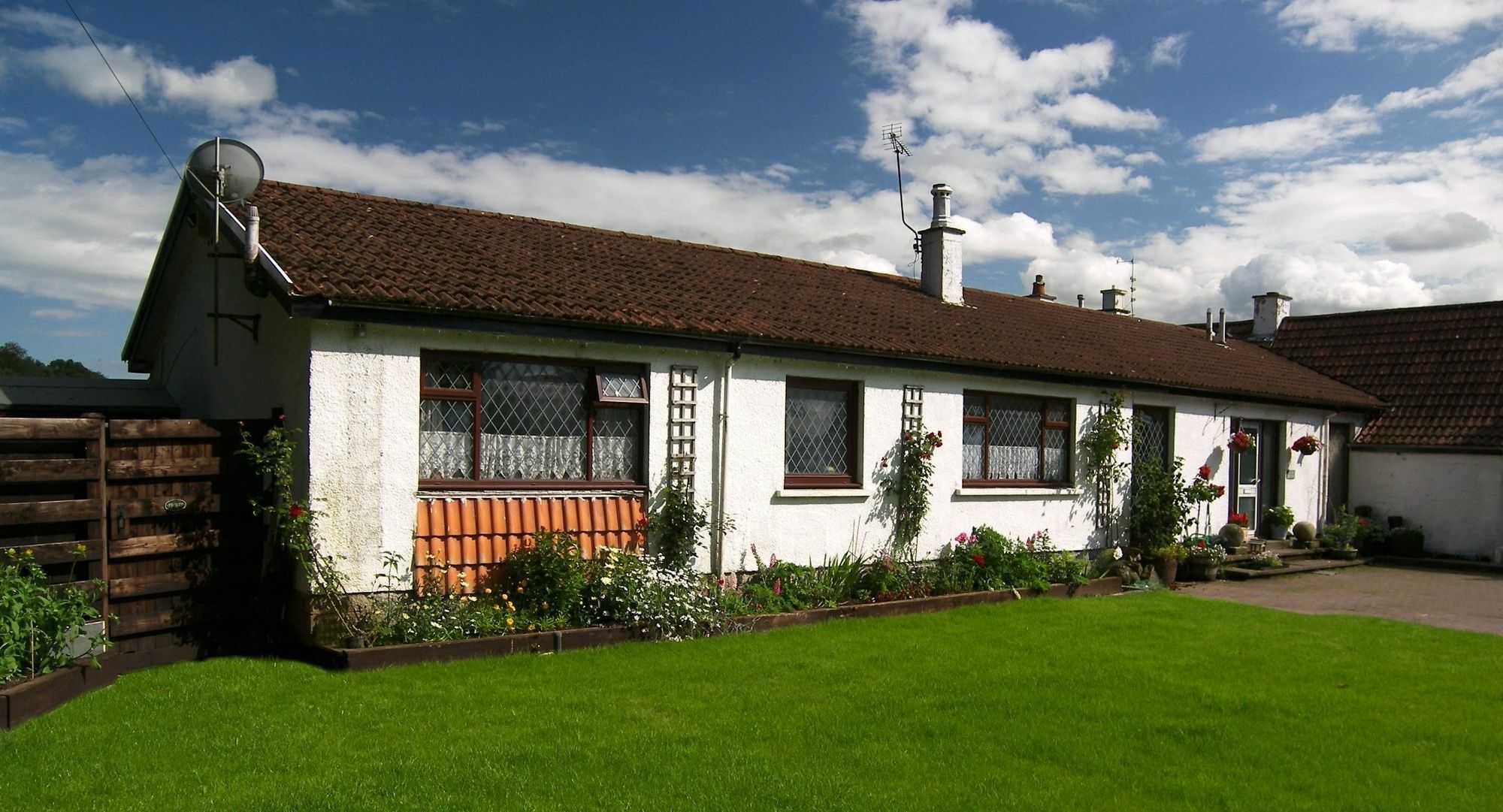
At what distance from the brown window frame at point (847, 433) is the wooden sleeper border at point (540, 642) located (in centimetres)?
157

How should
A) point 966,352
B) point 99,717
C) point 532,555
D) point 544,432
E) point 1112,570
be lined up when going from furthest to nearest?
1. point 1112,570
2. point 966,352
3. point 544,432
4. point 532,555
5. point 99,717

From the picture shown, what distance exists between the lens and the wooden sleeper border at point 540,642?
27.1ft

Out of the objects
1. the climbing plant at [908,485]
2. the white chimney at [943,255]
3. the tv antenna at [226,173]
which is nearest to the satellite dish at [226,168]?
the tv antenna at [226,173]

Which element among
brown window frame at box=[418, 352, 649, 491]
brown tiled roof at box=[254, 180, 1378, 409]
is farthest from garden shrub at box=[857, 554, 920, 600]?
brown window frame at box=[418, 352, 649, 491]

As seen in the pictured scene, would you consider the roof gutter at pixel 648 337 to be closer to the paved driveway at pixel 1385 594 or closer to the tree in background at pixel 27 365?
the paved driveway at pixel 1385 594

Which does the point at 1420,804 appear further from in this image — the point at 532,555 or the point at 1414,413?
the point at 1414,413

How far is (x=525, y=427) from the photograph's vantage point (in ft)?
33.5

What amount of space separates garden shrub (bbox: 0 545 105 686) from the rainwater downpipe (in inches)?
227

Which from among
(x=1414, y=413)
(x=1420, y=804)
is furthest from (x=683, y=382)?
(x=1414, y=413)

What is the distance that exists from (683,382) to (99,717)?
20.0 ft

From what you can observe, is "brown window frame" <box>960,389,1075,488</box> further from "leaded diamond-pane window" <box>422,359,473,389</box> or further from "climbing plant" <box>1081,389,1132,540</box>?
"leaded diamond-pane window" <box>422,359,473,389</box>

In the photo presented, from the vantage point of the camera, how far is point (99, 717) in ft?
21.7

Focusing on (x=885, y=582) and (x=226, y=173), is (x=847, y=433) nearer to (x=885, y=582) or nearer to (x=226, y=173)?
(x=885, y=582)

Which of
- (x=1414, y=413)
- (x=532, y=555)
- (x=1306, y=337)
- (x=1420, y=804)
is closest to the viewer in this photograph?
(x=1420, y=804)
